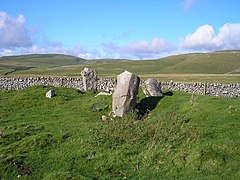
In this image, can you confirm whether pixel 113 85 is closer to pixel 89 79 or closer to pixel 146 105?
pixel 89 79

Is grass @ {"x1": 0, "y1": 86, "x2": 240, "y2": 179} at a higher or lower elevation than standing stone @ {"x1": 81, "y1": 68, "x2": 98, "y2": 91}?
lower

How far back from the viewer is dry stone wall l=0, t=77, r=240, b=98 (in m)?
36.0

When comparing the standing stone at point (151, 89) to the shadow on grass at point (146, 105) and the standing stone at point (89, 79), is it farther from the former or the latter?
the standing stone at point (89, 79)

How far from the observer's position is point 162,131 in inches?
660

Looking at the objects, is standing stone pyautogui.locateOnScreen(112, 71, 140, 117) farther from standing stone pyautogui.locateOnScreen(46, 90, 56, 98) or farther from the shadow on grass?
standing stone pyautogui.locateOnScreen(46, 90, 56, 98)

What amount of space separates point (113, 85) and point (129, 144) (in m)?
22.4

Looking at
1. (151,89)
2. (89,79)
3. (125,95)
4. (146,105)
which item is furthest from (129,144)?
(89,79)

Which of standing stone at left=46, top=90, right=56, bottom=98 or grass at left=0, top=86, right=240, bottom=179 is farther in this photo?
standing stone at left=46, top=90, right=56, bottom=98

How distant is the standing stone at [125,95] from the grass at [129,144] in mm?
975

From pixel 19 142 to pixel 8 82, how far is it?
23337mm

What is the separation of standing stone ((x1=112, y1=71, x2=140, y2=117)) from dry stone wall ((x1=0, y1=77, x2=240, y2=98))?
42.5 feet

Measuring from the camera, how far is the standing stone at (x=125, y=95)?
21547 mm

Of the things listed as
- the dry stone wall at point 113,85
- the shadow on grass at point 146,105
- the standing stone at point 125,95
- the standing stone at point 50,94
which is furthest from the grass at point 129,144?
the dry stone wall at point 113,85

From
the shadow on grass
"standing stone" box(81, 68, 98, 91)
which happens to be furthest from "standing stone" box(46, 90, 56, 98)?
the shadow on grass
